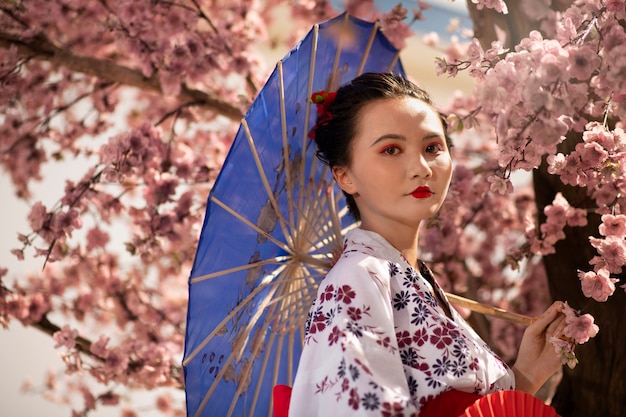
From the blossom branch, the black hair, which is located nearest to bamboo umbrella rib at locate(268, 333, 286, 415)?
the black hair

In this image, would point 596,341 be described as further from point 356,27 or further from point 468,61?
point 356,27

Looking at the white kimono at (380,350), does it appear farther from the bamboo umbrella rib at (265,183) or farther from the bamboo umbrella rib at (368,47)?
the bamboo umbrella rib at (368,47)

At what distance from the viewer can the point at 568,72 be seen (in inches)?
53.5

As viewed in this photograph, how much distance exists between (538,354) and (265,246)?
72cm

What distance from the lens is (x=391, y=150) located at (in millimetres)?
1640

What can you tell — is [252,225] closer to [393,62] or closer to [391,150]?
[391,150]

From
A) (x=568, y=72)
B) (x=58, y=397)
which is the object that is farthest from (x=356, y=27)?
(x=58, y=397)

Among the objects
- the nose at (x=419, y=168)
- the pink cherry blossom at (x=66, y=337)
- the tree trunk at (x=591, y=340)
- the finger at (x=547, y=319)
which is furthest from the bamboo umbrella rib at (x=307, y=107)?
the pink cherry blossom at (x=66, y=337)

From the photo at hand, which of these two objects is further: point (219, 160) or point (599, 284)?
point (219, 160)

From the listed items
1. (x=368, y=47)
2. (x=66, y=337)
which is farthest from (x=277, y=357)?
(x=66, y=337)

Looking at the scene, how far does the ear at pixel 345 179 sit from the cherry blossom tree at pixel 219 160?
30 cm

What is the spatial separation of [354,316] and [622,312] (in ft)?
3.35

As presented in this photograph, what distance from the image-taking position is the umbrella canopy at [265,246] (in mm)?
1660

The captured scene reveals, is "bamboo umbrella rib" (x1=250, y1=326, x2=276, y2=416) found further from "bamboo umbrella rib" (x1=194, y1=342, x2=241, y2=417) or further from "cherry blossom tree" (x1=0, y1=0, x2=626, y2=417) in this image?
"cherry blossom tree" (x1=0, y1=0, x2=626, y2=417)
